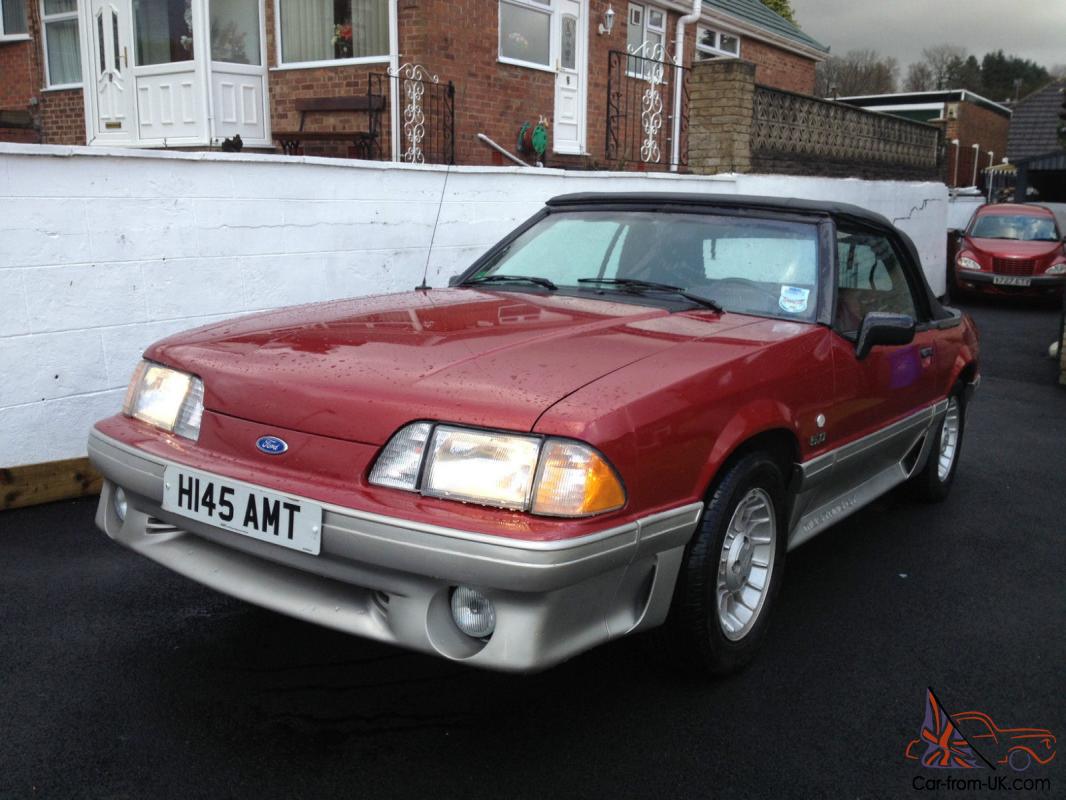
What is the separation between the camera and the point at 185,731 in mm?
2922

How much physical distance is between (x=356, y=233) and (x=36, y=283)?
6.95 ft

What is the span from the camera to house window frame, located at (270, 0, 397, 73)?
455 inches

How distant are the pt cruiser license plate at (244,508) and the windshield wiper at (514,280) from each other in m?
1.76

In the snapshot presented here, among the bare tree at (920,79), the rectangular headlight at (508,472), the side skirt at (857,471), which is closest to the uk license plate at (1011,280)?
the side skirt at (857,471)

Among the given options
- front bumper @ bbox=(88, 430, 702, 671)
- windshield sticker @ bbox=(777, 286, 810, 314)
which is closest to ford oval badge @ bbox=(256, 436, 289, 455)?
front bumper @ bbox=(88, 430, 702, 671)

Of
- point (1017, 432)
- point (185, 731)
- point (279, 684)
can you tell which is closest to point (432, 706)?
point (279, 684)

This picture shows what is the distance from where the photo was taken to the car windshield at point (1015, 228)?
56.3ft

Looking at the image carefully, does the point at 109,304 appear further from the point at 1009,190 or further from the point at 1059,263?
the point at 1009,190

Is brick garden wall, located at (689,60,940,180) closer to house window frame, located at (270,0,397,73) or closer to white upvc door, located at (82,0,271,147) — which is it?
house window frame, located at (270,0,397,73)

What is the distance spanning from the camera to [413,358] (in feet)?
9.78

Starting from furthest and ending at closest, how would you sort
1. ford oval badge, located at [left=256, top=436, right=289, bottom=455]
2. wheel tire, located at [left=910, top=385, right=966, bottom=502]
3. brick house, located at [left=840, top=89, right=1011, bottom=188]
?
brick house, located at [left=840, top=89, right=1011, bottom=188], wheel tire, located at [left=910, top=385, right=966, bottom=502], ford oval badge, located at [left=256, top=436, right=289, bottom=455]

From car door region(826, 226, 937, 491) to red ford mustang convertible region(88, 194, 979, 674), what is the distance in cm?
2

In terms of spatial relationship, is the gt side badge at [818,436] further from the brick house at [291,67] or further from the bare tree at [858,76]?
the bare tree at [858,76]

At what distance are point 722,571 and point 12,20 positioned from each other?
598 inches
